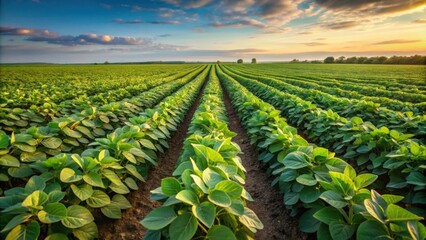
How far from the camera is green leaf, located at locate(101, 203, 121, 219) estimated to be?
2432mm

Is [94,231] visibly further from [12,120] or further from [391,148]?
A: [12,120]

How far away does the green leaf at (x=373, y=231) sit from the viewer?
151cm

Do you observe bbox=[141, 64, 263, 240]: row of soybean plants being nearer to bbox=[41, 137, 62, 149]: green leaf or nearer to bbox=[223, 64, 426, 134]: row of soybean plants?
bbox=[41, 137, 62, 149]: green leaf

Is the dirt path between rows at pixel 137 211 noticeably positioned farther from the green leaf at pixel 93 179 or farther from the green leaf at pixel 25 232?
the green leaf at pixel 25 232

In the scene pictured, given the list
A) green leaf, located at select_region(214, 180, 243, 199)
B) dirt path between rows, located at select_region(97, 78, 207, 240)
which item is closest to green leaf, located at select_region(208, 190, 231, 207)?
green leaf, located at select_region(214, 180, 243, 199)

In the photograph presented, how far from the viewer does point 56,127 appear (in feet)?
12.0

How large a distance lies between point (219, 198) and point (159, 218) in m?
0.41

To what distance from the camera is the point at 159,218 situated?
1.61 meters

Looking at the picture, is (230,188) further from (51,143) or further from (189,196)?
(51,143)

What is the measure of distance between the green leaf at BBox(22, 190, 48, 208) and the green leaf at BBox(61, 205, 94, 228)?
209 mm

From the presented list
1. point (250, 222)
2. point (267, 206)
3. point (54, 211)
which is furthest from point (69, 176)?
point (267, 206)

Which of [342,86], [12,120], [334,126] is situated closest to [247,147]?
[334,126]

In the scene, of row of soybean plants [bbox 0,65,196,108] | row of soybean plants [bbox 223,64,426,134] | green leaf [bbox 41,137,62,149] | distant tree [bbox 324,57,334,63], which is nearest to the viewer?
green leaf [bbox 41,137,62,149]

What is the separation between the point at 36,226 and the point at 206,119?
2.94 meters
